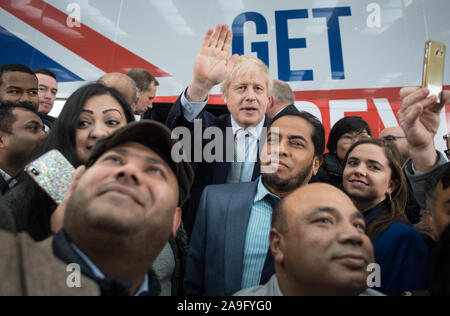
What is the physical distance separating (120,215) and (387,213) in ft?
4.97

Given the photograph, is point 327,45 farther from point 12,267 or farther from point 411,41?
point 12,267

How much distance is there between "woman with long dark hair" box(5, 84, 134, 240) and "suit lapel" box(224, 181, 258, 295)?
73cm

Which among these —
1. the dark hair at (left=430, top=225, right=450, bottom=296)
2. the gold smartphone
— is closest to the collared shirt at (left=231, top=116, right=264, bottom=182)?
the gold smartphone

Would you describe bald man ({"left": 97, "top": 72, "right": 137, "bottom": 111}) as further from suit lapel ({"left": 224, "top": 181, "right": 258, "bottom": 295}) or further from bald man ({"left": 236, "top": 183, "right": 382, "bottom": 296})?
bald man ({"left": 236, "top": 183, "right": 382, "bottom": 296})

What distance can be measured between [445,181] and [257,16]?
3264 mm

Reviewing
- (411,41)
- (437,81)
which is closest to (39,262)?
(437,81)

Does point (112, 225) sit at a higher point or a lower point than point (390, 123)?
lower

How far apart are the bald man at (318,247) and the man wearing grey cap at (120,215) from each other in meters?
0.45

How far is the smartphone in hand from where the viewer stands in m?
1.49

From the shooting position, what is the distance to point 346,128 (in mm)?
3051

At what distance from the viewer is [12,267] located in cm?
83

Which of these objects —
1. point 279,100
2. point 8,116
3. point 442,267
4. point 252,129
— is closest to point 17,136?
point 8,116
